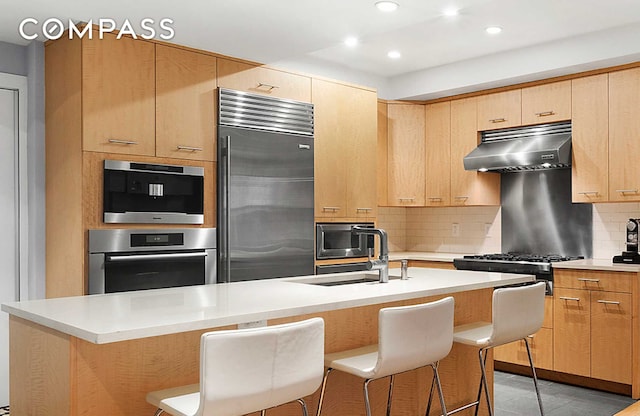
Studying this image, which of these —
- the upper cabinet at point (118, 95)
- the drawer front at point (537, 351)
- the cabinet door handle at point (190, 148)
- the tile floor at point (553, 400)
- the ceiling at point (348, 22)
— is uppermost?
the ceiling at point (348, 22)

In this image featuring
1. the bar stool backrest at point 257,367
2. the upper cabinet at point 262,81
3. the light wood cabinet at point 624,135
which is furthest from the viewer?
the light wood cabinet at point 624,135

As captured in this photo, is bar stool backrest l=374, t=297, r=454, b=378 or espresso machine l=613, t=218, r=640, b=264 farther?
espresso machine l=613, t=218, r=640, b=264

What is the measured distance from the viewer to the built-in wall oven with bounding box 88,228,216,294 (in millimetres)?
3746

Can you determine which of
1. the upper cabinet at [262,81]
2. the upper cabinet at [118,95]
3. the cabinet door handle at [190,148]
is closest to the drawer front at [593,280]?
the upper cabinet at [262,81]

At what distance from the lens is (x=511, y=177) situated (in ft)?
18.7

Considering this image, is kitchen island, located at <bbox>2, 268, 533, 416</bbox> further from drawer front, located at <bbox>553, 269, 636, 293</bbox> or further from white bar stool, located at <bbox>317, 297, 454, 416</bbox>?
drawer front, located at <bbox>553, 269, 636, 293</bbox>

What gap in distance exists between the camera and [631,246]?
457 cm

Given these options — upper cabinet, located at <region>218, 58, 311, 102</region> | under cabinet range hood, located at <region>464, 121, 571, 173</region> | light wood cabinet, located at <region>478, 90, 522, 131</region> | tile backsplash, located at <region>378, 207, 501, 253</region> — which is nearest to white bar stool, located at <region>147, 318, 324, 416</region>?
upper cabinet, located at <region>218, 58, 311, 102</region>

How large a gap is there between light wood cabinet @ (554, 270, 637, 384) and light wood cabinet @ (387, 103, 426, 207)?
170 centimetres

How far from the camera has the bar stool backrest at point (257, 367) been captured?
74.5 inches

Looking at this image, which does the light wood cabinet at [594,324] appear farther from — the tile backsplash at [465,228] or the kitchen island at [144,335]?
the kitchen island at [144,335]

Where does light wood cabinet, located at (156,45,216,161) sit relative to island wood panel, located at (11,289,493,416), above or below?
above

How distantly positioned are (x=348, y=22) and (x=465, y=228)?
9.90 feet

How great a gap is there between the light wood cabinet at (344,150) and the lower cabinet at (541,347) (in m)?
1.60
